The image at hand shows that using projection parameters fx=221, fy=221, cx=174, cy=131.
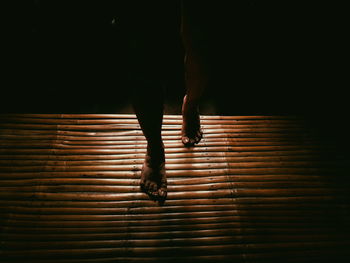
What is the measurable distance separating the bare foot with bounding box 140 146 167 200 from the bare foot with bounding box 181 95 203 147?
317mm

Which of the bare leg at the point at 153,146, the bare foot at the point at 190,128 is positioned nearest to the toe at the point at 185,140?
the bare foot at the point at 190,128

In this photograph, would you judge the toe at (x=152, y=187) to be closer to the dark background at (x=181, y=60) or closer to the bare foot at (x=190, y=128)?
the bare foot at (x=190, y=128)

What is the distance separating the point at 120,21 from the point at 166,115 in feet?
3.68

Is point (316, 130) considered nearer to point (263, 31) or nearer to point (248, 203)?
point (248, 203)

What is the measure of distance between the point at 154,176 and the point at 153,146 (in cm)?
22

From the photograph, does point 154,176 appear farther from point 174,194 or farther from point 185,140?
point 185,140

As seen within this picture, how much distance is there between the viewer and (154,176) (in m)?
1.57

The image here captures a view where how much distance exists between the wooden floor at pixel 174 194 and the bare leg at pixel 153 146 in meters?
0.07

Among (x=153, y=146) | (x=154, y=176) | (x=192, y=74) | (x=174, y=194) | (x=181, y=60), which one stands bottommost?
(x=174, y=194)

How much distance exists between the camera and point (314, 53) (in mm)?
2613

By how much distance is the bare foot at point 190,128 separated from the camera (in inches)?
70.8

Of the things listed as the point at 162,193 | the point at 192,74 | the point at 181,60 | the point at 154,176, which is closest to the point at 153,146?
the point at 154,176

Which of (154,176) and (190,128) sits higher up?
(190,128)

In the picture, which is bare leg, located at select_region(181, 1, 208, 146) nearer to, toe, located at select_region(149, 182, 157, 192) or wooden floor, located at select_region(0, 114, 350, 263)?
wooden floor, located at select_region(0, 114, 350, 263)
